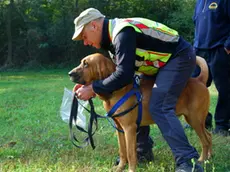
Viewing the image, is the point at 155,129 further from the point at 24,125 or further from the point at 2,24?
the point at 2,24

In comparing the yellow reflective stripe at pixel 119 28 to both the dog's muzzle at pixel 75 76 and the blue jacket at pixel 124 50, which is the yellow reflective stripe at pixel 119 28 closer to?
the blue jacket at pixel 124 50

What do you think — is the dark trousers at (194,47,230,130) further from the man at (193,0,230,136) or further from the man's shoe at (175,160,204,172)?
the man's shoe at (175,160,204,172)

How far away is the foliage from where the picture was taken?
80.0ft

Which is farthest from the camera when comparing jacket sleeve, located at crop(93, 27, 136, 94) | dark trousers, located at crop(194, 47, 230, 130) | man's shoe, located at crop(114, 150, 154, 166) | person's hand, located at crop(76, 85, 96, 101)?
dark trousers, located at crop(194, 47, 230, 130)

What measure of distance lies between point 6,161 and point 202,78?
2.55 metres

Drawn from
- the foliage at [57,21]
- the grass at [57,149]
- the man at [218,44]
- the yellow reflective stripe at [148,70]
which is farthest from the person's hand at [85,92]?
the foliage at [57,21]

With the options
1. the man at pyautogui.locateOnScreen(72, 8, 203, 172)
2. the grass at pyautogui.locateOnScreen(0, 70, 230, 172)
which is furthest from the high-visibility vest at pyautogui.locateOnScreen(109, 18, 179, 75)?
the grass at pyautogui.locateOnScreen(0, 70, 230, 172)

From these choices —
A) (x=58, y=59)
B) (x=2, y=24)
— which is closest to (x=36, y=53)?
(x=58, y=59)

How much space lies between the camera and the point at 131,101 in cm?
384

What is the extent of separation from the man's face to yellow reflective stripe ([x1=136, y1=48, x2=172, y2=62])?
1.37 feet

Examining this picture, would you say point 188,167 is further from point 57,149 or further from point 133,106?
point 57,149

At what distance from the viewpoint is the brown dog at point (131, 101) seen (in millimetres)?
3818

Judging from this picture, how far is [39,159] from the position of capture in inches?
179

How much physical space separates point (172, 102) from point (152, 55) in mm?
524
